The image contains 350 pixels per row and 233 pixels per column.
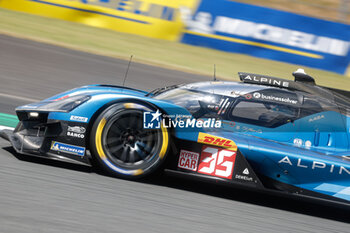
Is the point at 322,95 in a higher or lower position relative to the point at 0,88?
higher

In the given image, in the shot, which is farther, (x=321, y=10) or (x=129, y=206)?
(x=321, y=10)

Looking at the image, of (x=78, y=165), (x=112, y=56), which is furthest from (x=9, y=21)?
(x=78, y=165)

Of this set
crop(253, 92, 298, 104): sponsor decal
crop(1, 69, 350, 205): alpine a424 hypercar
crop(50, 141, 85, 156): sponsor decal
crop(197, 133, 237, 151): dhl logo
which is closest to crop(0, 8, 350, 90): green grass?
crop(253, 92, 298, 104): sponsor decal

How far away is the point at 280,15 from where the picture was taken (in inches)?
517

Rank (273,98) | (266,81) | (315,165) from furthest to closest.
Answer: (266,81) → (273,98) → (315,165)

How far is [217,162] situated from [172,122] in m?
0.58

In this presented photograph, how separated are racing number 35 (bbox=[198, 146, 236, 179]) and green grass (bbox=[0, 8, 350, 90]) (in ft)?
24.6

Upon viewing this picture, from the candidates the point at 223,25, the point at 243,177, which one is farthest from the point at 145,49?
the point at 243,177

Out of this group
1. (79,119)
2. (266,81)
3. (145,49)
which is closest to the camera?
(79,119)

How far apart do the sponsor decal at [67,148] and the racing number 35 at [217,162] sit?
3.76ft

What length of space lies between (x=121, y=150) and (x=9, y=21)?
10189 millimetres

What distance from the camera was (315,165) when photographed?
452 cm

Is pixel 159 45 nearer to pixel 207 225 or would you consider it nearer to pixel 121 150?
pixel 121 150

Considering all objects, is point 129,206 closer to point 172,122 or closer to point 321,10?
point 172,122
